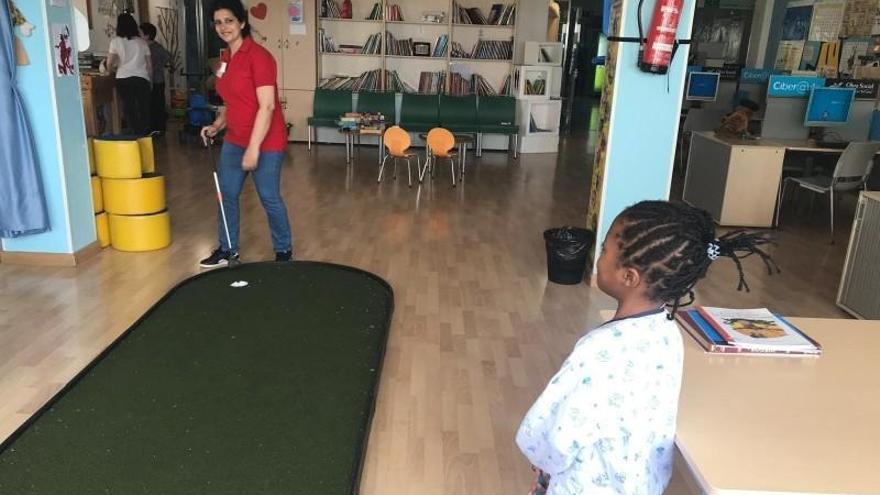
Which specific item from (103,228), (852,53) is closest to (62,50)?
(103,228)

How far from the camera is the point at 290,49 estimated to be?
370 inches

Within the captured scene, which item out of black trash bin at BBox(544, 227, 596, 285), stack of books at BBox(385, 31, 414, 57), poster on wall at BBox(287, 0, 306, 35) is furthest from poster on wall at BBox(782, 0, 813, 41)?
black trash bin at BBox(544, 227, 596, 285)

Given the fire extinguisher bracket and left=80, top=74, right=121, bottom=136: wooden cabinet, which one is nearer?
the fire extinguisher bracket

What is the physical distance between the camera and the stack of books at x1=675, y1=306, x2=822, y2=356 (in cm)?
174

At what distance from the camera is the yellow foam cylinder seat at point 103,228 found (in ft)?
14.7

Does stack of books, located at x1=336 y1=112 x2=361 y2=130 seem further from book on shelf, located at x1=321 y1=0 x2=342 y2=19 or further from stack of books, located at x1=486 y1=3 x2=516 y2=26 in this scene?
stack of books, located at x1=486 y1=3 x2=516 y2=26

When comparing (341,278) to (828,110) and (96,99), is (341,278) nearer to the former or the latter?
Result: (828,110)

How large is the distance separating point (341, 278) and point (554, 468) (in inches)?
113

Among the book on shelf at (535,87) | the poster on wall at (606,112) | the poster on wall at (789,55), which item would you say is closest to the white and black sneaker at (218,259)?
the poster on wall at (606,112)

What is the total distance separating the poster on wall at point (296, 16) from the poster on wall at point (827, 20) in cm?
702

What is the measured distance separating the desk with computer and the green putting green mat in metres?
3.64

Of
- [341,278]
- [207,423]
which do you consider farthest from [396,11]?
[207,423]

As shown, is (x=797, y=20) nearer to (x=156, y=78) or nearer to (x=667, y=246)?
(x=156, y=78)

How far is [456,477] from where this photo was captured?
7.75ft
